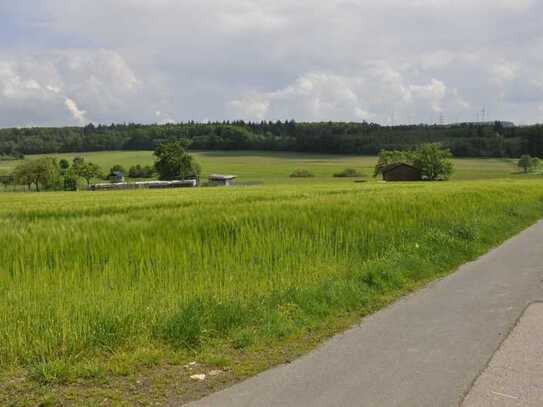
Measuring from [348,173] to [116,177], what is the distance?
164ft

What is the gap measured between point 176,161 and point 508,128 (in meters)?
95.1

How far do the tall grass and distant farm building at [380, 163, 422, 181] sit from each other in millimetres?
87810

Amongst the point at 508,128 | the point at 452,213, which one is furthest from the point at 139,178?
the point at 452,213

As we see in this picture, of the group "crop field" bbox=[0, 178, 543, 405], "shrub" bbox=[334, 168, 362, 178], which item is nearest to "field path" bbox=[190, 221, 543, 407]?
"crop field" bbox=[0, 178, 543, 405]

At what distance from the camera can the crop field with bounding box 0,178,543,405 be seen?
5500 millimetres

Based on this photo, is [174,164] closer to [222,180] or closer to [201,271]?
[222,180]

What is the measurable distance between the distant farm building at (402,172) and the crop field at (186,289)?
88177mm

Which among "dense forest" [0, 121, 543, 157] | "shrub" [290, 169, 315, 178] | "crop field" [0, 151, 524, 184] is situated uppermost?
"dense forest" [0, 121, 543, 157]

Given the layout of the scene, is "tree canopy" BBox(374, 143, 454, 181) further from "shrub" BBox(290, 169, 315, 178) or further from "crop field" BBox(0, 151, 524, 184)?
"shrub" BBox(290, 169, 315, 178)

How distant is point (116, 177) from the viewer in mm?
121875

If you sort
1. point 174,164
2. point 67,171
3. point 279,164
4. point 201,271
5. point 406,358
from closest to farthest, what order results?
1. point 406,358
2. point 201,271
3. point 174,164
4. point 67,171
5. point 279,164

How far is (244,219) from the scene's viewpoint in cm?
1288

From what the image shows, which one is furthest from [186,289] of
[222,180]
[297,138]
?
[297,138]

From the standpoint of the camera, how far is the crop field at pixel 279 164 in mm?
110119
